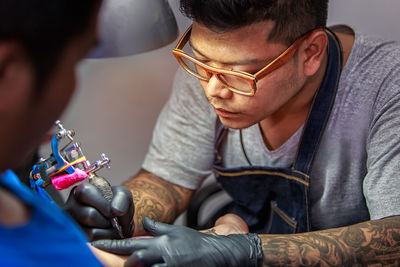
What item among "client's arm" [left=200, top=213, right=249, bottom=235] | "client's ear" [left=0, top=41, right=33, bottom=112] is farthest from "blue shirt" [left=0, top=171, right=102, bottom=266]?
"client's arm" [left=200, top=213, right=249, bottom=235]

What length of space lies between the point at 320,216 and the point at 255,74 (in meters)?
0.56

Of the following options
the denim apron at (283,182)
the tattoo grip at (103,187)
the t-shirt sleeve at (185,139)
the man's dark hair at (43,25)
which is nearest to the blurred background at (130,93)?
the t-shirt sleeve at (185,139)

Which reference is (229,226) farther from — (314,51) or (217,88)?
(314,51)

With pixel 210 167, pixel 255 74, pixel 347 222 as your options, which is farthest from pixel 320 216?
pixel 255 74

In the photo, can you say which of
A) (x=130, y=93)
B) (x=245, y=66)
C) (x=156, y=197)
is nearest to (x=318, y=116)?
(x=245, y=66)

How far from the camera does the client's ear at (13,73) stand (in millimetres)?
423

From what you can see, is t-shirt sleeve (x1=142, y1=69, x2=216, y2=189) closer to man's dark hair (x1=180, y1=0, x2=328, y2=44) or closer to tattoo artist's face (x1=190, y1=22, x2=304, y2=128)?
tattoo artist's face (x1=190, y1=22, x2=304, y2=128)

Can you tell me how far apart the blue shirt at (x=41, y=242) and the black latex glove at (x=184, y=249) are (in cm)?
37

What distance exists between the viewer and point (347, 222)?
4.70 ft

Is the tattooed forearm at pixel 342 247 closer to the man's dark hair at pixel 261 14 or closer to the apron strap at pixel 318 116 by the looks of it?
the apron strap at pixel 318 116

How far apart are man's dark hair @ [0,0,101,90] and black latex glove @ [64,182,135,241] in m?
0.58

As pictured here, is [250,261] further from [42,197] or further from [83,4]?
[83,4]

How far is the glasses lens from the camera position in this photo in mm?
1145

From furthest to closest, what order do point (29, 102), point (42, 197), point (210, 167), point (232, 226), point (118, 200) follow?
point (210, 167) < point (232, 226) < point (118, 200) < point (42, 197) < point (29, 102)
